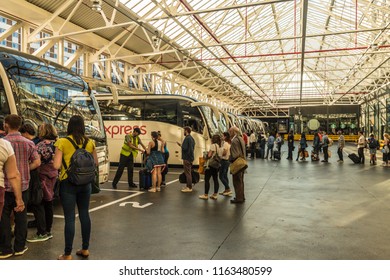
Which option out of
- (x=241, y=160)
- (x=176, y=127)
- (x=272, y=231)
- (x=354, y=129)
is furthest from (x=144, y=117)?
(x=354, y=129)

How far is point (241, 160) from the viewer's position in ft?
23.4

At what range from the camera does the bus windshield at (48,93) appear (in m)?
6.17

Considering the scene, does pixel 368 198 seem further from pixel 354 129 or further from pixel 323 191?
pixel 354 129

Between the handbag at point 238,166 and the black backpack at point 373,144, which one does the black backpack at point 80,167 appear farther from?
the black backpack at point 373,144

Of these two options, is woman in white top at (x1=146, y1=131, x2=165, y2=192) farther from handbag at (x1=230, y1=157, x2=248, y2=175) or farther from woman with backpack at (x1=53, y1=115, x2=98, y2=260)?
woman with backpack at (x1=53, y1=115, x2=98, y2=260)

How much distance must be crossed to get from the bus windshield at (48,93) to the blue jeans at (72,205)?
10.1 ft

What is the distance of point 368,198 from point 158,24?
51.4 ft

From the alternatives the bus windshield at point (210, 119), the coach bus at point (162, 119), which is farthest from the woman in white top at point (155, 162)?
the bus windshield at point (210, 119)

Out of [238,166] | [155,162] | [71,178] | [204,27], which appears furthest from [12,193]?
[204,27]

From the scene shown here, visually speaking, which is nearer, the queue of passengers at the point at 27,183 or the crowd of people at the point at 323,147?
the queue of passengers at the point at 27,183

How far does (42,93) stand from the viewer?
656 centimetres

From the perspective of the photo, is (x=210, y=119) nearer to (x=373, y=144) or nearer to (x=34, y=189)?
(x=373, y=144)

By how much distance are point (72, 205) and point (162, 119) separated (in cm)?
1011

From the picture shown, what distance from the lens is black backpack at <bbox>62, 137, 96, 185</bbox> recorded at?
11.9ft
